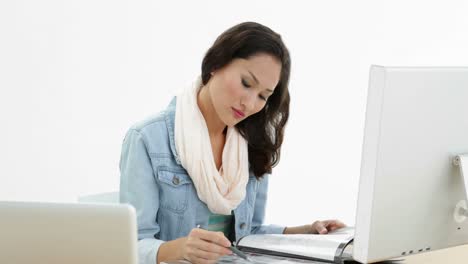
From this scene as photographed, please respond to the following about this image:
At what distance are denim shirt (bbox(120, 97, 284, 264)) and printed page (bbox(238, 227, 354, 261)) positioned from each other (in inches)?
11.5

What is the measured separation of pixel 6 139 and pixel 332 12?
1.84 m

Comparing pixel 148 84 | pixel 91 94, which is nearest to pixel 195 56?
pixel 148 84

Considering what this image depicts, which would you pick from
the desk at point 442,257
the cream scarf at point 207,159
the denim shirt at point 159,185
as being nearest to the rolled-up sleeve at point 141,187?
the denim shirt at point 159,185

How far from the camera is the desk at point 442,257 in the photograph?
77.2 inches

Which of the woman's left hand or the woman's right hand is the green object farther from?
the woman's right hand

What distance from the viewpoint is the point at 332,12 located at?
4328 mm

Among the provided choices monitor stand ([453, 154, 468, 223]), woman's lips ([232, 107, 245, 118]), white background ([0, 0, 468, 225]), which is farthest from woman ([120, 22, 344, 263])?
white background ([0, 0, 468, 225])

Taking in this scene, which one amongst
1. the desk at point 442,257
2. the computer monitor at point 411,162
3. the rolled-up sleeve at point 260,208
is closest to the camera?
the computer monitor at point 411,162

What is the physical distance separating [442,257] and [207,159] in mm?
667

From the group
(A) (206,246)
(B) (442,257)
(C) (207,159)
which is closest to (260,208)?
(C) (207,159)

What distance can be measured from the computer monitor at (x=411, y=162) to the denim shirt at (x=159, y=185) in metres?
0.69

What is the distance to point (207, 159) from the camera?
7.25 feet

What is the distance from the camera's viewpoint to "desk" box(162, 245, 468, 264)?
196cm

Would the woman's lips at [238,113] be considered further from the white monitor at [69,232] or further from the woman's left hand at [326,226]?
the white monitor at [69,232]
